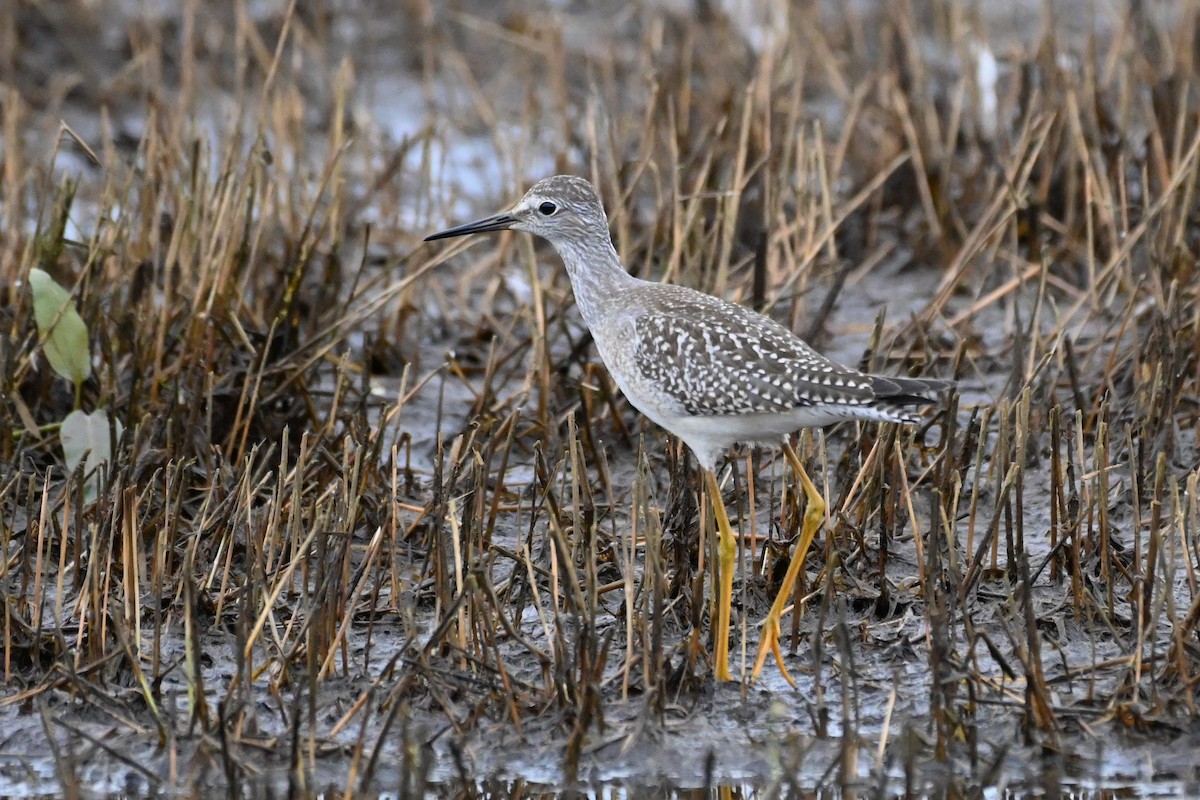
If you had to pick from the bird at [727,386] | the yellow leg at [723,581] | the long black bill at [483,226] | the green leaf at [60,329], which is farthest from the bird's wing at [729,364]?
the green leaf at [60,329]

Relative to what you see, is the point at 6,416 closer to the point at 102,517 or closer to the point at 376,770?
the point at 102,517

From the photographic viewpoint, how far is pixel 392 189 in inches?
402

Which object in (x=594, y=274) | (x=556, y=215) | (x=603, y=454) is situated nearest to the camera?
(x=603, y=454)

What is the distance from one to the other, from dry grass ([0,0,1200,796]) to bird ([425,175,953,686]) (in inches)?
7.2

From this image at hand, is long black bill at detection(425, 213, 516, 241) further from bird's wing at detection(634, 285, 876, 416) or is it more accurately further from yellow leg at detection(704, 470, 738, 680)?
yellow leg at detection(704, 470, 738, 680)

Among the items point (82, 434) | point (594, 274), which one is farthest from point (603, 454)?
point (82, 434)

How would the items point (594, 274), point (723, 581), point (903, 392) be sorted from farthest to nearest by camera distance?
point (594, 274) → point (723, 581) → point (903, 392)

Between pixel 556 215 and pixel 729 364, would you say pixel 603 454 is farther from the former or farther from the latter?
pixel 556 215

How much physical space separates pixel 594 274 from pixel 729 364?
3.22 ft

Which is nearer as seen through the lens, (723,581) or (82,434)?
(723,581)

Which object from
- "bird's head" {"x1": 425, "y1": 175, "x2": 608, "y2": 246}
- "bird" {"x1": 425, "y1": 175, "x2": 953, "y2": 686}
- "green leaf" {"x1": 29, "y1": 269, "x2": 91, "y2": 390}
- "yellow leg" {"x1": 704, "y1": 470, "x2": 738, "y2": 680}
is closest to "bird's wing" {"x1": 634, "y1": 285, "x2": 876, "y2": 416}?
"bird" {"x1": 425, "y1": 175, "x2": 953, "y2": 686}

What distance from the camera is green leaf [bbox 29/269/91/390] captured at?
22.0ft

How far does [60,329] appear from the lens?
680 centimetres

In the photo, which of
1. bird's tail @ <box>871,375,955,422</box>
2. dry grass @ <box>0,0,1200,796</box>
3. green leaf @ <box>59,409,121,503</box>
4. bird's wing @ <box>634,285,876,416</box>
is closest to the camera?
dry grass @ <box>0,0,1200,796</box>
